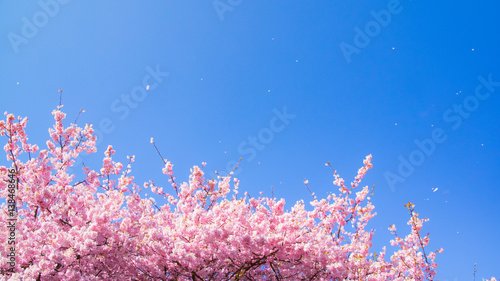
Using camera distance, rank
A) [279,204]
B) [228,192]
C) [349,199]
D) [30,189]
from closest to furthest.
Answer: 1. [30,189]
2. [279,204]
3. [228,192]
4. [349,199]

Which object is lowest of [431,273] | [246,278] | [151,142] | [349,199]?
[431,273]

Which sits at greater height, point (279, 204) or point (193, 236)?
point (279, 204)

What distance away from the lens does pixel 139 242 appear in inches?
194

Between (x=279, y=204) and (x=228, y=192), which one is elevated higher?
(x=228, y=192)

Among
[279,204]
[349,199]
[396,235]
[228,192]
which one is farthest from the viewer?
[396,235]

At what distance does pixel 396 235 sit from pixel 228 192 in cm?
685

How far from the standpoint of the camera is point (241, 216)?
518cm

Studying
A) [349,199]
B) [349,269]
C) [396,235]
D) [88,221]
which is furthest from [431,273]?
[88,221]

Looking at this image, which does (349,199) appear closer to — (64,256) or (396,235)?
(396,235)

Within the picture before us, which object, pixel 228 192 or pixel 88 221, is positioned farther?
pixel 228 192

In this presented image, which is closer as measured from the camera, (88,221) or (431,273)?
(88,221)

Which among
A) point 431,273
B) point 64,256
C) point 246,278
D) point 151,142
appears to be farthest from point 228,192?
point 431,273

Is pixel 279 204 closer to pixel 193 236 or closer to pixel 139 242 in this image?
pixel 193 236

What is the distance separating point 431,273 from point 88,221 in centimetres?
1024
